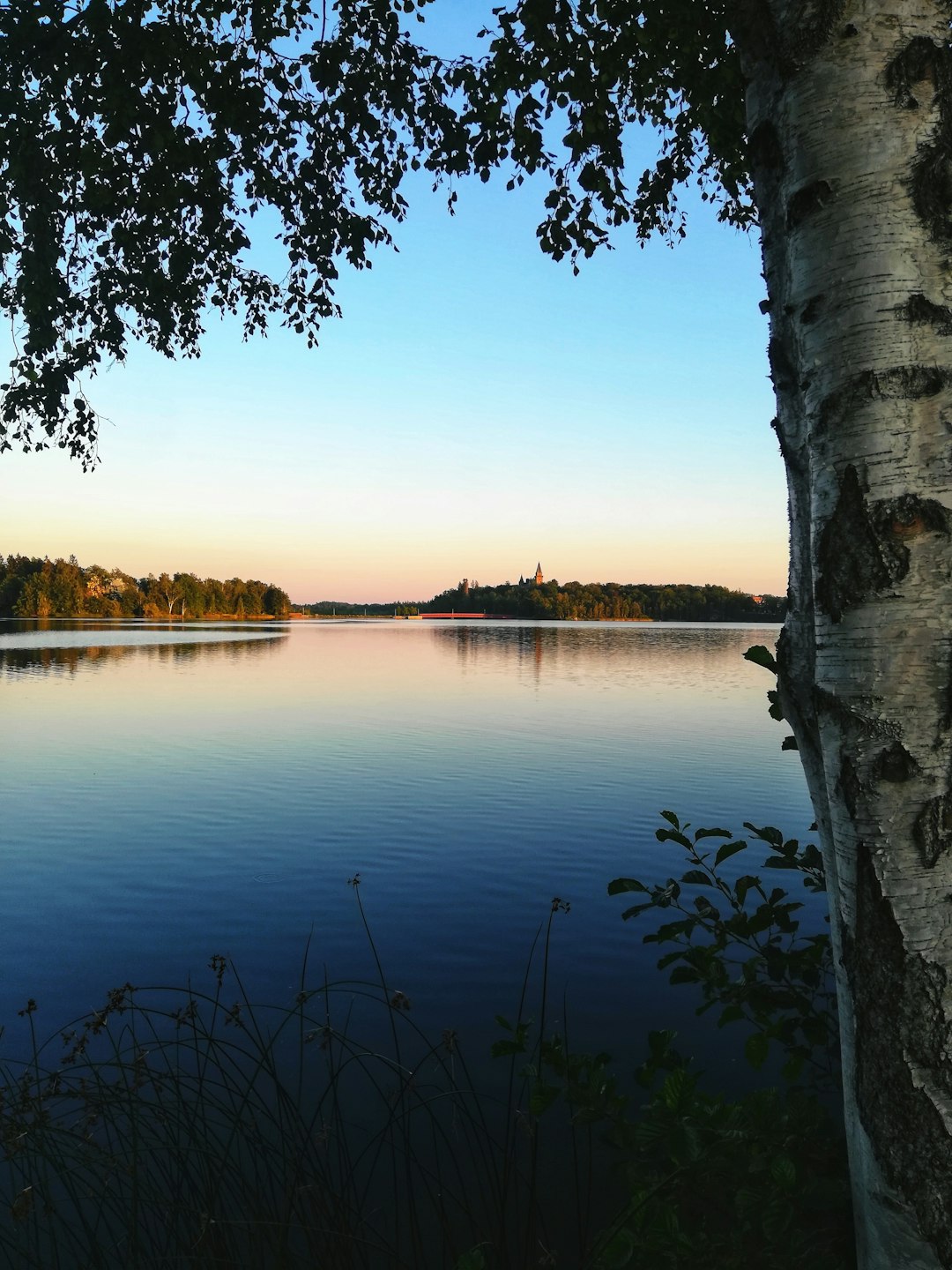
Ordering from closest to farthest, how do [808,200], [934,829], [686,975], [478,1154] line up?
[934,829] < [808,200] < [686,975] < [478,1154]

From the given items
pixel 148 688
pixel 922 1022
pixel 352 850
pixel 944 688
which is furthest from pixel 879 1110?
pixel 148 688

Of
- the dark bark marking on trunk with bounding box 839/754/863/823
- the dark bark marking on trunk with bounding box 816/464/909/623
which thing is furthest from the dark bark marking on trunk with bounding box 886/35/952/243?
the dark bark marking on trunk with bounding box 839/754/863/823

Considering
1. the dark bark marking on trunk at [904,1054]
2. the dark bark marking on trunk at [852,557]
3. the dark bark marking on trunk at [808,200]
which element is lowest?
the dark bark marking on trunk at [904,1054]

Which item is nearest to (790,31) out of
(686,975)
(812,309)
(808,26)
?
→ (808,26)

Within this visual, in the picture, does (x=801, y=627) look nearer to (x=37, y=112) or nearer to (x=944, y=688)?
(x=944, y=688)

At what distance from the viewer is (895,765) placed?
1.85 metres

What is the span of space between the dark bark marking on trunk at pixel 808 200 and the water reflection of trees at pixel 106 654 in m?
37.6

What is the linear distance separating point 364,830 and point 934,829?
404 inches

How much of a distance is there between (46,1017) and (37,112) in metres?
6.01

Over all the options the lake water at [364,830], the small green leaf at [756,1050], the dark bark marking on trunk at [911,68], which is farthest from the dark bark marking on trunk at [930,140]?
the lake water at [364,830]

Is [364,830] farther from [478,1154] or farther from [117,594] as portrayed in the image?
[117,594]

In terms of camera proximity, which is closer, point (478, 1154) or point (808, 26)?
point (808, 26)

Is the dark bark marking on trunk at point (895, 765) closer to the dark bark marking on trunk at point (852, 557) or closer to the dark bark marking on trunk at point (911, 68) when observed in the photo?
the dark bark marking on trunk at point (852, 557)

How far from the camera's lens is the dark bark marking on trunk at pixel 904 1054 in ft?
6.11
